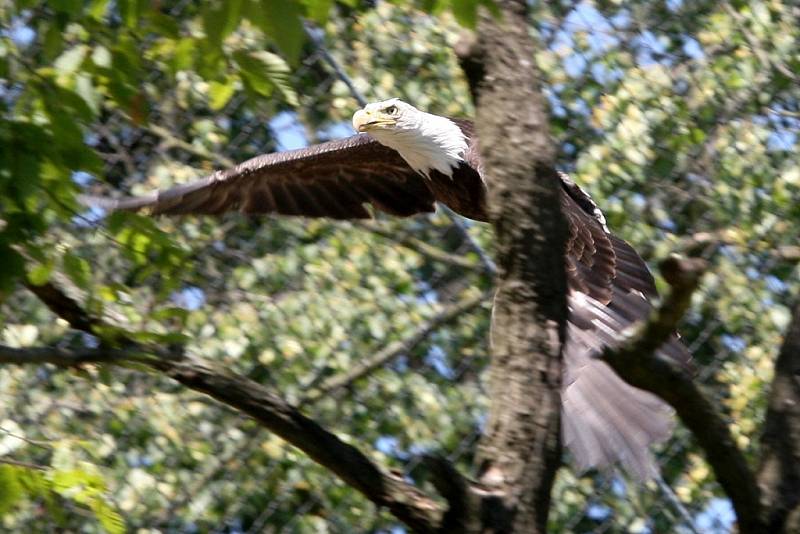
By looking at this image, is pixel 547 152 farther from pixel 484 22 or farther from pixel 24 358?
pixel 24 358

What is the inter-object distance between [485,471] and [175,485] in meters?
1.77

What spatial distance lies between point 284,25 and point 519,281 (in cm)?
63

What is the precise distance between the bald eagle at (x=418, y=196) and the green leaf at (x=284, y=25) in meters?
1.25

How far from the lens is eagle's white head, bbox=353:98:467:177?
157 inches

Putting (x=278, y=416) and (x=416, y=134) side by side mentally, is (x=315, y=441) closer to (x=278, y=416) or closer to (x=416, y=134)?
(x=278, y=416)

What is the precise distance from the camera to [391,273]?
412cm

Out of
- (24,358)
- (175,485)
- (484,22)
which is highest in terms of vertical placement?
(484,22)

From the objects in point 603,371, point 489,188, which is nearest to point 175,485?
point 603,371

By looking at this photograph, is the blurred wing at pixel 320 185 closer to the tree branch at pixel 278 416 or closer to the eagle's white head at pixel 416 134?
the eagle's white head at pixel 416 134

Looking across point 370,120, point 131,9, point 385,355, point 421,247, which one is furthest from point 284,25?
point 421,247

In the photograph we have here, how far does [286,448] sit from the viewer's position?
404cm

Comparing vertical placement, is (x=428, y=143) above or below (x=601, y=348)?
below

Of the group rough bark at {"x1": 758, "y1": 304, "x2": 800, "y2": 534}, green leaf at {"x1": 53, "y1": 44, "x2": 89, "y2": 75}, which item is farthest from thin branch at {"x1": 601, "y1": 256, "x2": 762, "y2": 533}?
green leaf at {"x1": 53, "y1": 44, "x2": 89, "y2": 75}

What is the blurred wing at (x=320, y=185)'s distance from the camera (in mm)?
4043
